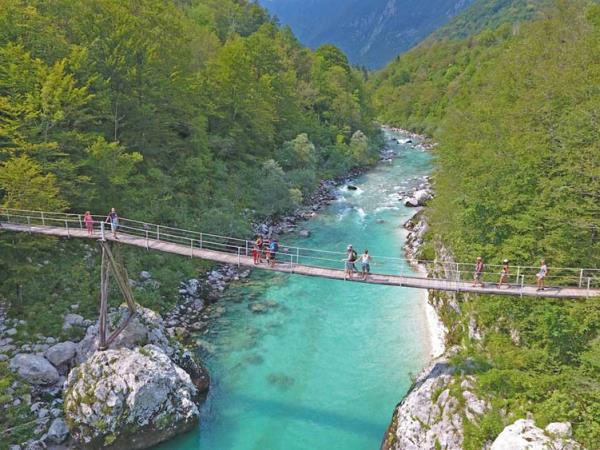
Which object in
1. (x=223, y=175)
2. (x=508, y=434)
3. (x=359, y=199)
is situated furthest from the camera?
(x=359, y=199)

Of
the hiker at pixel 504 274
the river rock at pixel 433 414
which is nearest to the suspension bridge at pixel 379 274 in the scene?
the hiker at pixel 504 274

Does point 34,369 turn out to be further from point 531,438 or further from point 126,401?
point 531,438

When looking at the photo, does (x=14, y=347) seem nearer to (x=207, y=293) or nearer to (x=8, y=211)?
(x=8, y=211)

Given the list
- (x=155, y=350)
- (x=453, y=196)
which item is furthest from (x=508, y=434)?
(x=453, y=196)

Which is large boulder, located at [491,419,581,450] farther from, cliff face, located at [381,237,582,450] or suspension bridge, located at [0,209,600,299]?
suspension bridge, located at [0,209,600,299]

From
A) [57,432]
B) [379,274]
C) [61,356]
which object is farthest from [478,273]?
[61,356]

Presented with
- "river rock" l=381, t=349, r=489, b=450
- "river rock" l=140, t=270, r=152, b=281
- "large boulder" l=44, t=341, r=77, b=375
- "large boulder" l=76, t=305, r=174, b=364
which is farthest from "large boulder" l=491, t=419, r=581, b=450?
"river rock" l=140, t=270, r=152, b=281
